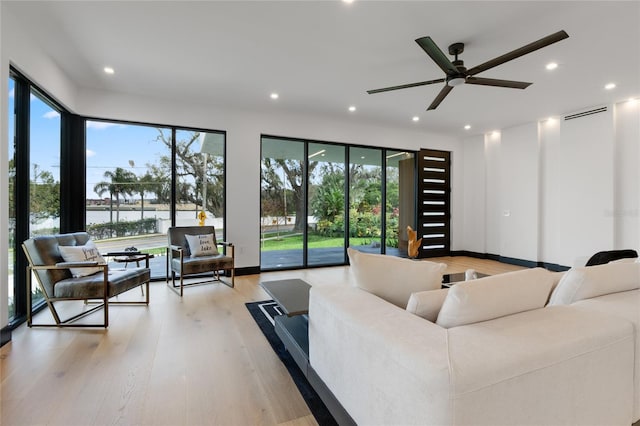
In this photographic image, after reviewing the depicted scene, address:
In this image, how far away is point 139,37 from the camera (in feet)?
9.80

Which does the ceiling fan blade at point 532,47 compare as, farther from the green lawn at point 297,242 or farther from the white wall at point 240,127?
the green lawn at point 297,242

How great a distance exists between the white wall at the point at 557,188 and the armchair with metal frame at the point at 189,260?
18.2 ft

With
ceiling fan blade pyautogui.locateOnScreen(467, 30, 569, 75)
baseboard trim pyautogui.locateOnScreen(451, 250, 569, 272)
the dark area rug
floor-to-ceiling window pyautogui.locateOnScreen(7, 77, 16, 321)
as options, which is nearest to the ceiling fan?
ceiling fan blade pyautogui.locateOnScreen(467, 30, 569, 75)

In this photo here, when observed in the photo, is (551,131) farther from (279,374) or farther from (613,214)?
(279,374)

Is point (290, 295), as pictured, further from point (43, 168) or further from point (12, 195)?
point (43, 168)

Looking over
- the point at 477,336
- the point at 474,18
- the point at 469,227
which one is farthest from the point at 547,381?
the point at 469,227

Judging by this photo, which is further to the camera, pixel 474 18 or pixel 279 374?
pixel 474 18

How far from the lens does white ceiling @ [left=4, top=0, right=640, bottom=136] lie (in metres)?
2.58

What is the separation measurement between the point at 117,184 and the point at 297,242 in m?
3.01

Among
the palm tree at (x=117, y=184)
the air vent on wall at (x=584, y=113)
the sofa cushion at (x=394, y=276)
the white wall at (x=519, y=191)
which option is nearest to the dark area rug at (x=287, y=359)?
the sofa cushion at (x=394, y=276)

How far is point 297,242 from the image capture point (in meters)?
5.73

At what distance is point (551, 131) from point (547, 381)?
20.4 ft

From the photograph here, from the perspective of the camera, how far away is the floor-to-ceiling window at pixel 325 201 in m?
5.54

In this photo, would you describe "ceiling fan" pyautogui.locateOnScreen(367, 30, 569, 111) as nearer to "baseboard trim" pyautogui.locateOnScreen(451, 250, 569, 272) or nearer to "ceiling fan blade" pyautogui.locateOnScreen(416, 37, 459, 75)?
"ceiling fan blade" pyautogui.locateOnScreen(416, 37, 459, 75)
